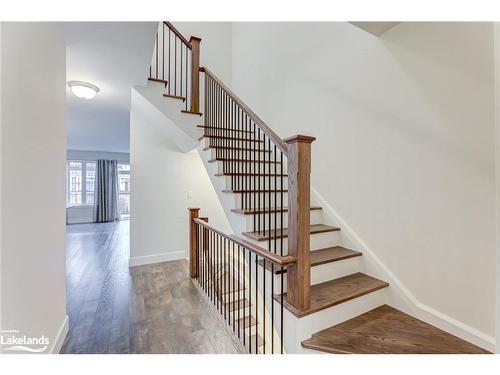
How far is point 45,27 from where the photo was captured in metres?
1.51

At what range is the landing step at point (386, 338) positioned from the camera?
139cm

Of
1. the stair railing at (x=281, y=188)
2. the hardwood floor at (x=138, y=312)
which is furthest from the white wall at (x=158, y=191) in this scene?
the stair railing at (x=281, y=188)

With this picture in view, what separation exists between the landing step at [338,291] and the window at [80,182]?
30.9ft

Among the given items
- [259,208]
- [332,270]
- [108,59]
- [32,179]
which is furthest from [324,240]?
[108,59]

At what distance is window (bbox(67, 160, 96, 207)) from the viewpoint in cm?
844

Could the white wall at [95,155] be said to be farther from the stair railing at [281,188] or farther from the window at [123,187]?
the stair railing at [281,188]

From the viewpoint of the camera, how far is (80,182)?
340 inches

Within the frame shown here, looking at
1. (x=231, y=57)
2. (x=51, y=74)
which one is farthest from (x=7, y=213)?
(x=231, y=57)

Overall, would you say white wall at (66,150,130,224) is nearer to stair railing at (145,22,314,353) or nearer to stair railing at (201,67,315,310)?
stair railing at (145,22,314,353)

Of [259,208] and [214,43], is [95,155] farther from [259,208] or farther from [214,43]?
[259,208]

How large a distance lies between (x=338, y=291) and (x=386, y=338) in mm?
383

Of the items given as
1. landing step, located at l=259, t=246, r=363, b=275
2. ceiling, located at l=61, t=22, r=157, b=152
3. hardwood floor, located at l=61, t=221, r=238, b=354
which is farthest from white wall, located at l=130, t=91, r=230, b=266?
landing step, located at l=259, t=246, r=363, b=275
